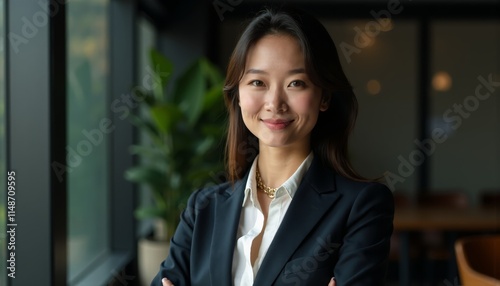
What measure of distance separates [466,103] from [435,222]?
2054 mm

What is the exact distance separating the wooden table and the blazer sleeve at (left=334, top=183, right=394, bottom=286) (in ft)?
9.59

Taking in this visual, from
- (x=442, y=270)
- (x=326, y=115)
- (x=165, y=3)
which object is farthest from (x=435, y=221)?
(x=326, y=115)

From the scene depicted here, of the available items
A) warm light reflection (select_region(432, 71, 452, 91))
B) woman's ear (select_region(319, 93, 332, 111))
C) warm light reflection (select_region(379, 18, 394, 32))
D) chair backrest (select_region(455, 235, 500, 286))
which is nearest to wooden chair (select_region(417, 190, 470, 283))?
warm light reflection (select_region(432, 71, 452, 91))

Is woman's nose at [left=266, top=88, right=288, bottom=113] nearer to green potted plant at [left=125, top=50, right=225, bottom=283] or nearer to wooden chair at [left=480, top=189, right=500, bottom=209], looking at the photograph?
green potted plant at [left=125, top=50, right=225, bottom=283]

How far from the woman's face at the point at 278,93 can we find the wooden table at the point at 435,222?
3.06m

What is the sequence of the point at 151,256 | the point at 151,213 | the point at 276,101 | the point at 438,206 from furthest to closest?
1. the point at 438,206
2. the point at 151,256
3. the point at 151,213
4. the point at 276,101

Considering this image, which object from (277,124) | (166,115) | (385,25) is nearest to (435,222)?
(166,115)

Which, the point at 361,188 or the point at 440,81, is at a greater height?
the point at 440,81

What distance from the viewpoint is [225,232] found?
134 cm

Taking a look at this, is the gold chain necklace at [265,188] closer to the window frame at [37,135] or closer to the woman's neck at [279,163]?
the woman's neck at [279,163]

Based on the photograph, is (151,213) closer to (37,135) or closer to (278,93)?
(37,135)

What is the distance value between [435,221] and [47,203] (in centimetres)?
294

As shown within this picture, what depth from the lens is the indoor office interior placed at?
197 centimetres

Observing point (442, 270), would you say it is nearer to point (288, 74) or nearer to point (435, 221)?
point (435, 221)
